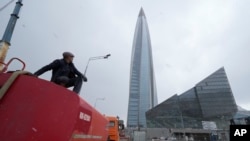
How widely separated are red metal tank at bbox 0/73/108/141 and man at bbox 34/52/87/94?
0.90 metres

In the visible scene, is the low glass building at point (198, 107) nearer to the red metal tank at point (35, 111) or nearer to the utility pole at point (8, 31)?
the utility pole at point (8, 31)

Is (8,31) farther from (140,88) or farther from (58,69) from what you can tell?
(140,88)

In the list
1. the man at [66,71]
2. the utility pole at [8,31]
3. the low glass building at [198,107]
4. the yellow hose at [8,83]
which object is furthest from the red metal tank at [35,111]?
Result: the low glass building at [198,107]

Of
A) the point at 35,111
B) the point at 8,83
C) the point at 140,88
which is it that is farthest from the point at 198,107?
the point at 8,83

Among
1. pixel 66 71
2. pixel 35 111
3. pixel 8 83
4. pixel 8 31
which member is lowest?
pixel 35 111

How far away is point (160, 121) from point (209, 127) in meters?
26.9

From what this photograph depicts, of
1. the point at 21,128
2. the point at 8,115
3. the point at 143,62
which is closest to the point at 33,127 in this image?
the point at 21,128

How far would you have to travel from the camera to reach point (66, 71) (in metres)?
3.50

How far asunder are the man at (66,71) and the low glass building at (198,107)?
279 feet

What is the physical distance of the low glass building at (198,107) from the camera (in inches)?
3440

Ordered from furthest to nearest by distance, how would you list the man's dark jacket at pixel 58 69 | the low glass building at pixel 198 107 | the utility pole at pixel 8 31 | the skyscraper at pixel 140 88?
the skyscraper at pixel 140 88 → the low glass building at pixel 198 107 → the utility pole at pixel 8 31 → the man's dark jacket at pixel 58 69

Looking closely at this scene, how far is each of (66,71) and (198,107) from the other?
99828 millimetres

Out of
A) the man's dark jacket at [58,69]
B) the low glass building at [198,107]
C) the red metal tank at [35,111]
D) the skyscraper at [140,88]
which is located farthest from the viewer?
the skyscraper at [140,88]

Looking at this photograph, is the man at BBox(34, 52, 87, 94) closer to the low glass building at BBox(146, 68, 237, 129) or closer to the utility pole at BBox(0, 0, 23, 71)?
the utility pole at BBox(0, 0, 23, 71)
